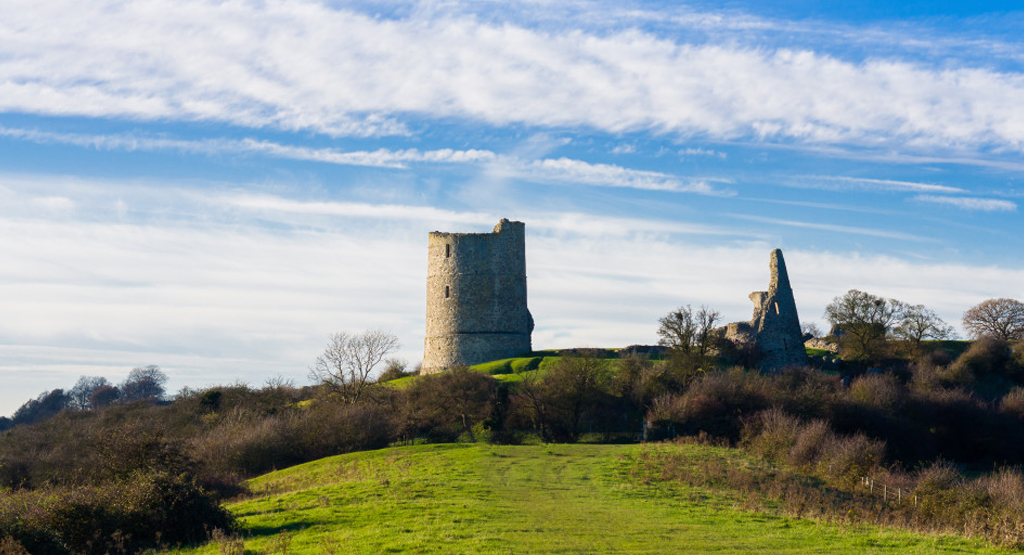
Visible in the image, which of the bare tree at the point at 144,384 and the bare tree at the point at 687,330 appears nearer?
the bare tree at the point at 687,330

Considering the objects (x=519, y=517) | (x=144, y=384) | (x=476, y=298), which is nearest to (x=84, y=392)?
(x=144, y=384)

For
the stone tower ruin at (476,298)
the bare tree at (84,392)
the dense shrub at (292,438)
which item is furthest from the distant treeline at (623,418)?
the bare tree at (84,392)

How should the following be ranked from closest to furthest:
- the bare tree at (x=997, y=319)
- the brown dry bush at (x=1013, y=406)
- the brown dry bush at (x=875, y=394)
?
1. the brown dry bush at (x=875, y=394)
2. the brown dry bush at (x=1013, y=406)
3. the bare tree at (x=997, y=319)

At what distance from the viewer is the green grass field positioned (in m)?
15.8

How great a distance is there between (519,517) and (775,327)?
42186 millimetres

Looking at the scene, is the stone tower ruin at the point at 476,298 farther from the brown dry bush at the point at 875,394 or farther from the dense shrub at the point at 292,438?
the brown dry bush at the point at 875,394

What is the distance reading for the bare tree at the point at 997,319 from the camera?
2741 inches

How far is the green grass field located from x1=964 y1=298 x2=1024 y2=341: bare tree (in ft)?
166

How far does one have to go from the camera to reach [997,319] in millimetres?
70938

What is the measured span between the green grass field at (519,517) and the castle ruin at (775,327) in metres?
27.5

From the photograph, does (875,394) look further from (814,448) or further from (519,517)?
(519,517)

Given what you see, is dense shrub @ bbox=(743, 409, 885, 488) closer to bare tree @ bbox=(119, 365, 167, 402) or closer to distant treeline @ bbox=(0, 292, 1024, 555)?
distant treeline @ bbox=(0, 292, 1024, 555)

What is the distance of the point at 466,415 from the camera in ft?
146

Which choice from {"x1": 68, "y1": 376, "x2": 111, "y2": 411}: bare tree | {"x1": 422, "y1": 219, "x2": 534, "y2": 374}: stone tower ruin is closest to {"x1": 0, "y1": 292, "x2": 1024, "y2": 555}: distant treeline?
{"x1": 422, "y1": 219, "x2": 534, "y2": 374}: stone tower ruin
